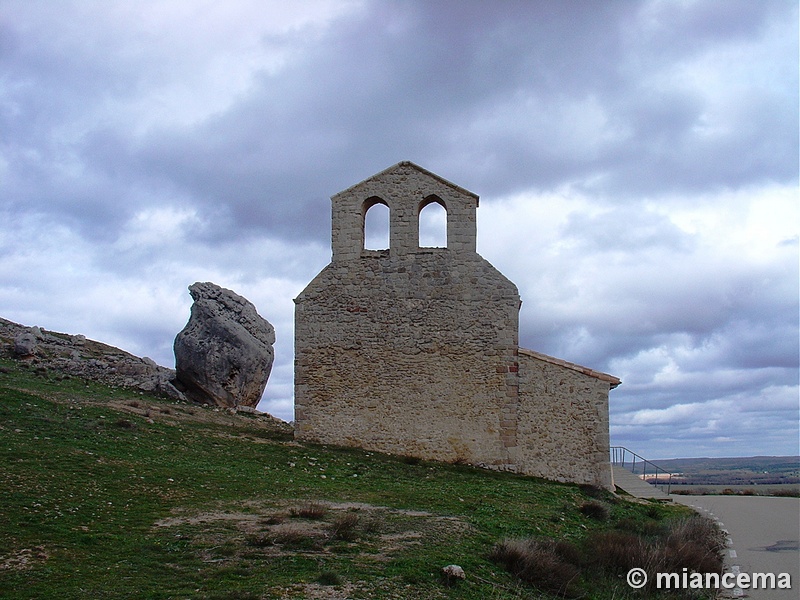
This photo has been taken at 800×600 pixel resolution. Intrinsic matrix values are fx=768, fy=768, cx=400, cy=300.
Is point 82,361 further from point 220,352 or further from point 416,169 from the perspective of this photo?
point 416,169

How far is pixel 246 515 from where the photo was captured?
11.7 m

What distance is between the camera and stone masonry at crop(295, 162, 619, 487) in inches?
789

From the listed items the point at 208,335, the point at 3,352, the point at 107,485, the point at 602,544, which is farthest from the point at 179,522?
the point at 3,352

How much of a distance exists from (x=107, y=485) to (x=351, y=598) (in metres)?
6.06

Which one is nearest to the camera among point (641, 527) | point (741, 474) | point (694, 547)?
point (694, 547)

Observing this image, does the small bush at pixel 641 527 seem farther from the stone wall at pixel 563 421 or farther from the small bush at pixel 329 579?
the small bush at pixel 329 579

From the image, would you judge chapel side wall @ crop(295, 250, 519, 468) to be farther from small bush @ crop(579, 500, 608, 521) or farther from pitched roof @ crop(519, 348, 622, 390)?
small bush @ crop(579, 500, 608, 521)

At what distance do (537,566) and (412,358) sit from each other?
10708mm

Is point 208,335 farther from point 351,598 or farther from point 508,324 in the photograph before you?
point 351,598

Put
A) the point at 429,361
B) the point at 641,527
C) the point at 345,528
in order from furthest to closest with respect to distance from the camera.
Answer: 1. the point at 429,361
2. the point at 641,527
3. the point at 345,528

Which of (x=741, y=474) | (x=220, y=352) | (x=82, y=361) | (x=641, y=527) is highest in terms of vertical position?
(x=220, y=352)

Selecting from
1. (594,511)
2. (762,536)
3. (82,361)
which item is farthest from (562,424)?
(82,361)

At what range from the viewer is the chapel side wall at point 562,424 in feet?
65.4

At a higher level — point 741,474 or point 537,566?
point 537,566
